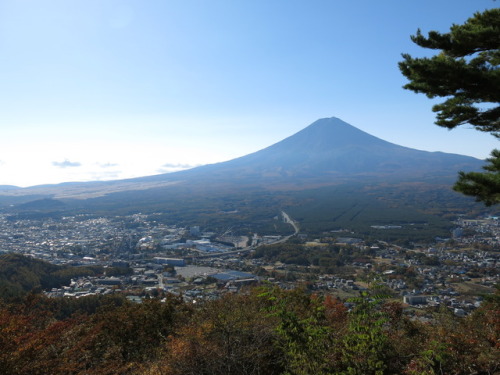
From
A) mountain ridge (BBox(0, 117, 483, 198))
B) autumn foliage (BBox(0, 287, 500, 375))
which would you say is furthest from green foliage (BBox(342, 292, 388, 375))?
mountain ridge (BBox(0, 117, 483, 198))

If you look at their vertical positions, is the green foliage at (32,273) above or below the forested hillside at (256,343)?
below

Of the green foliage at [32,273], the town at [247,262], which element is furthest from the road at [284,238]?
the green foliage at [32,273]

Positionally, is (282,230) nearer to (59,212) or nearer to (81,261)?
(81,261)

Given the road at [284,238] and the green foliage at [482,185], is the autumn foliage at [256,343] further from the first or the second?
the road at [284,238]

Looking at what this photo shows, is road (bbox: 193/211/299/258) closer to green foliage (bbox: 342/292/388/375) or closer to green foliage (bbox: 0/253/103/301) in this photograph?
green foliage (bbox: 0/253/103/301)

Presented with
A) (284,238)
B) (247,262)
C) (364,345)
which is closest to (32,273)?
(247,262)
